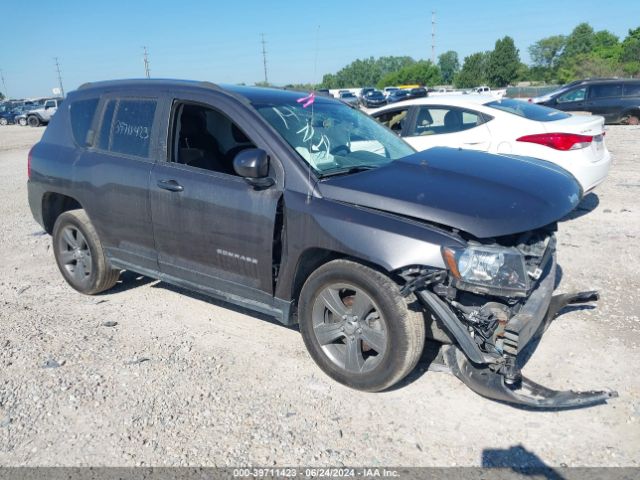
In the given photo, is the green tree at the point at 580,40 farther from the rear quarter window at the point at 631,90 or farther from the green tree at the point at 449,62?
the rear quarter window at the point at 631,90

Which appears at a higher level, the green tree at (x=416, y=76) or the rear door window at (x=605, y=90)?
the rear door window at (x=605, y=90)

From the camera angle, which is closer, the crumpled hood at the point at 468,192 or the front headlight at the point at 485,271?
the front headlight at the point at 485,271

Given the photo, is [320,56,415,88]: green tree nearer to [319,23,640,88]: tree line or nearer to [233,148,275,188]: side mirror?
[319,23,640,88]: tree line

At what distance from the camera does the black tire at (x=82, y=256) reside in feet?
16.1

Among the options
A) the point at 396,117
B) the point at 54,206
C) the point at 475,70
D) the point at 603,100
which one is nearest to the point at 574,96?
the point at 603,100

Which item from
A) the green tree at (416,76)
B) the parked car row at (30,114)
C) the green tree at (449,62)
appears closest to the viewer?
→ the parked car row at (30,114)

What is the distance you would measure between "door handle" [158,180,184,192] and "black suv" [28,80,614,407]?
14 millimetres

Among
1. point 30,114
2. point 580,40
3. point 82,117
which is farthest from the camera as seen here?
point 580,40

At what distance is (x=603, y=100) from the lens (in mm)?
18062

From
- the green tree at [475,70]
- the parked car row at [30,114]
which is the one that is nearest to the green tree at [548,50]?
the green tree at [475,70]

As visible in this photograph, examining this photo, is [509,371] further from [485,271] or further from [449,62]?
[449,62]

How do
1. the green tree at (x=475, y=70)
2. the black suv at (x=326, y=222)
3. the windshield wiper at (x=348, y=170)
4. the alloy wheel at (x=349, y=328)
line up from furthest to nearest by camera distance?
1. the green tree at (x=475, y=70)
2. the windshield wiper at (x=348, y=170)
3. the alloy wheel at (x=349, y=328)
4. the black suv at (x=326, y=222)

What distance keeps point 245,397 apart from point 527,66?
114 metres

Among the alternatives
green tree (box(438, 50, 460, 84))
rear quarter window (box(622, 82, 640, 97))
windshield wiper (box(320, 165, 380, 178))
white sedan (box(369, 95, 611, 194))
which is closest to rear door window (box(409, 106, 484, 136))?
white sedan (box(369, 95, 611, 194))
